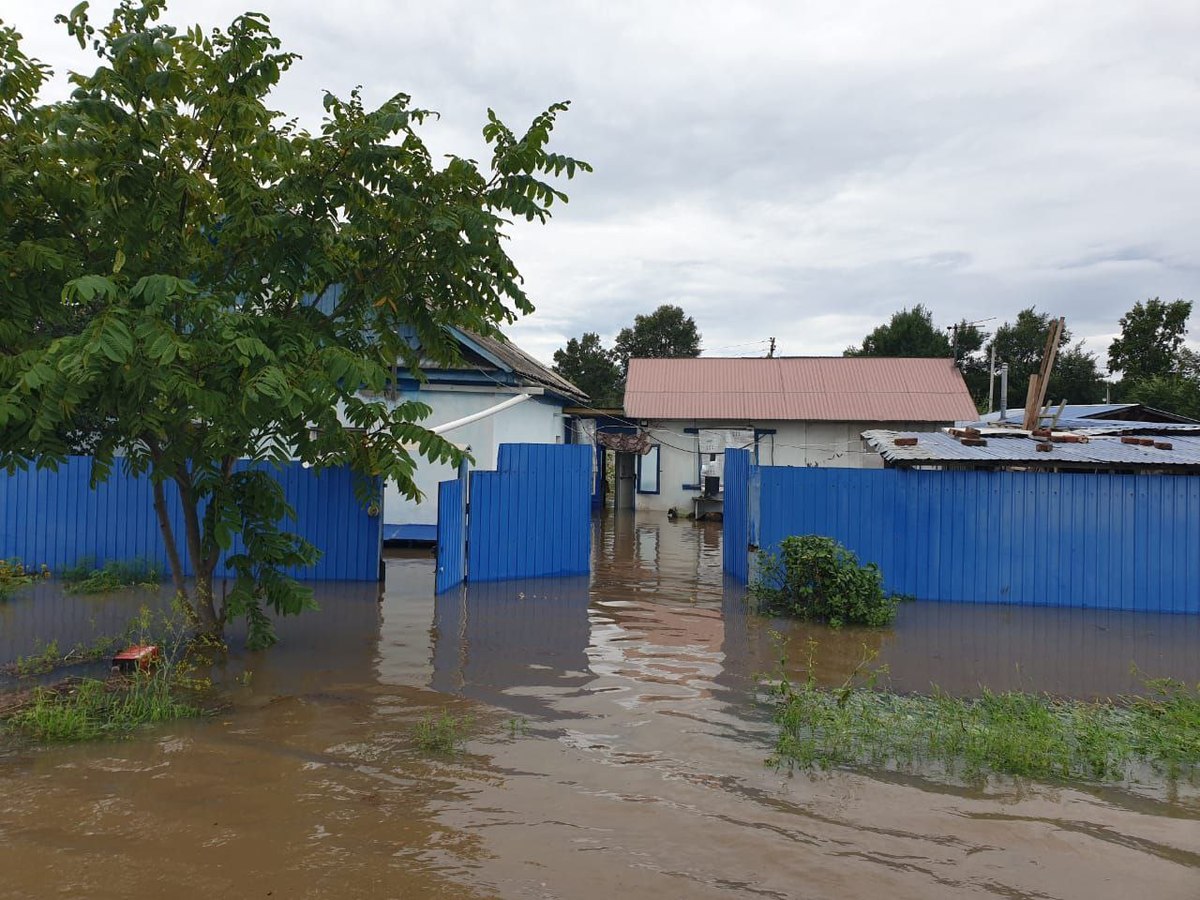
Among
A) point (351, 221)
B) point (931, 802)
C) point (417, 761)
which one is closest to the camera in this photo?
point (931, 802)

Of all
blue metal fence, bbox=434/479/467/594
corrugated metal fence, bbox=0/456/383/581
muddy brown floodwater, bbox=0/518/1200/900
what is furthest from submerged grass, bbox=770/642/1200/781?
corrugated metal fence, bbox=0/456/383/581

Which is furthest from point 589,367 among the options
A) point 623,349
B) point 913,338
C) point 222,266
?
point 222,266

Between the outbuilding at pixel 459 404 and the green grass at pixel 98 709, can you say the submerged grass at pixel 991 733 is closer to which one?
the green grass at pixel 98 709

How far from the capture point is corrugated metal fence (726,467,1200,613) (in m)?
10.7

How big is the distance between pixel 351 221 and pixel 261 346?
1.79 meters

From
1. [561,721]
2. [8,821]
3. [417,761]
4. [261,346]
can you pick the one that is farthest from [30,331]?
[561,721]

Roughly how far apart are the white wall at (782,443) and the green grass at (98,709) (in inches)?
756

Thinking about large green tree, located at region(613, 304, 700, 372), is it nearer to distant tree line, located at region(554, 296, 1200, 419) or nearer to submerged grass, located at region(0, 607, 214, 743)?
distant tree line, located at region(554, 296, 1200, 419)

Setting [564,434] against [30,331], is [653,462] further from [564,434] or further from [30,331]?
[30,331]

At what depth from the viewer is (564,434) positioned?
22.8 metres

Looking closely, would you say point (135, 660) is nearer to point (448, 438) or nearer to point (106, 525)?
point (106, 525)

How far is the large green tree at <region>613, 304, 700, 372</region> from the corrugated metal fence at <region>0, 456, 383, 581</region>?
128 feet

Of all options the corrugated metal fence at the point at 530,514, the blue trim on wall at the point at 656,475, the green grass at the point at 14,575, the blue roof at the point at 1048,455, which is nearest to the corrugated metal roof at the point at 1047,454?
the blue roof at the point at 1048,455

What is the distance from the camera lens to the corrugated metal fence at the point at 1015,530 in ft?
35.2
